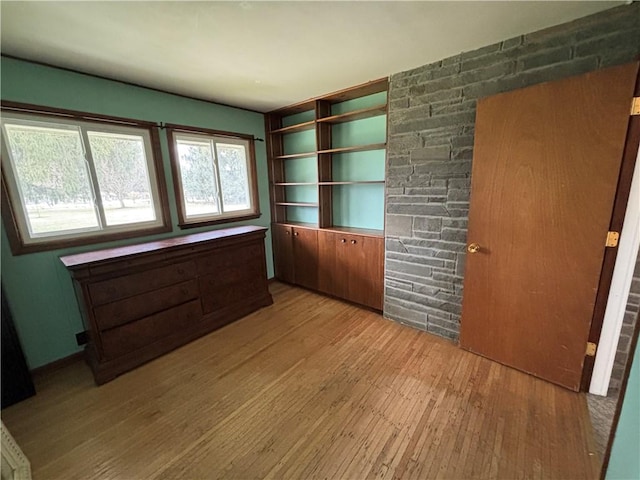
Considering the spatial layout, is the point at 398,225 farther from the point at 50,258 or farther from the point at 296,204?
the point at 50,258

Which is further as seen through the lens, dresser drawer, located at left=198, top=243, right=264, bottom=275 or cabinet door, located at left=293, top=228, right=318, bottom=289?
cabinet door, located at left=293, top=228, right=318, bottom=289

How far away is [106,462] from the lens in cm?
138

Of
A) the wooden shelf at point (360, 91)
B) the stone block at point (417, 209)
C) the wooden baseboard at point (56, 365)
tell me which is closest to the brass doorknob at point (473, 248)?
the stone block at point (417, 209)

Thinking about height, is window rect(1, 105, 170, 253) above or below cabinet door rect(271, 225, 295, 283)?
above

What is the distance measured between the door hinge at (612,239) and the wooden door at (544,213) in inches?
1.2

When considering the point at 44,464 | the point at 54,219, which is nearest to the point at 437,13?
the point at 54,219

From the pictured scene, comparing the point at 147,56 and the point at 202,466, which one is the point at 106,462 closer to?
the point at 202,466

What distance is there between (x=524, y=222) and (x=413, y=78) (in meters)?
1.41

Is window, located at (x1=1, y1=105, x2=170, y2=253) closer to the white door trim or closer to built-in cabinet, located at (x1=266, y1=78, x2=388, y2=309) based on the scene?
built-in cabinet, located at (x1=266, y1=78, x2=388, y2=309)

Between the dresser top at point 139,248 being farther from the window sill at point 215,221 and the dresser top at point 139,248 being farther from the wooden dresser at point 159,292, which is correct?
the window sill at point 215,221

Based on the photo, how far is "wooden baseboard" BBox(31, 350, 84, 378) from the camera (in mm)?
2016

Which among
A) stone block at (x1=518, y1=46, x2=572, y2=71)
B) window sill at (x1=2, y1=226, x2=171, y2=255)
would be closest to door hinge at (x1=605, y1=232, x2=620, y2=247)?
stone block at (x1=518, y1=46, x2=572, y2=71)

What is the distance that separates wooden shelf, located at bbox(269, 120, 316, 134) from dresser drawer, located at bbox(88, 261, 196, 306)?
1.90 meters

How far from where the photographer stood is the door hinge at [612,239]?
4.90 feet
